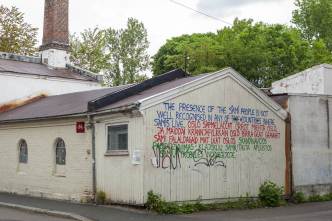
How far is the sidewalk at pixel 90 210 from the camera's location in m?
14.4

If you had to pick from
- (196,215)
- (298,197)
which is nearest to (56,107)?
(196,215)

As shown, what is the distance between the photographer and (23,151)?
71.7ft

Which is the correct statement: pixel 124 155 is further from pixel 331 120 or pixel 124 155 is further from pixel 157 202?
pixel 331 120

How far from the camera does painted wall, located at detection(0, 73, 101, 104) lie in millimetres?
25895

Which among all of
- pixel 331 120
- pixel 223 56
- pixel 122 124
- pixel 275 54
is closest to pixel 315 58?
pixel 275 54

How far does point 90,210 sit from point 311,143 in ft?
29.6

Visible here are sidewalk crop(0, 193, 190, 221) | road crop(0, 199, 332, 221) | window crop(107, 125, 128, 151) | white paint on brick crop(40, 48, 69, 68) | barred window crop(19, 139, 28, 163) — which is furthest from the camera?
white paint on brick crop(40, 48, 69, 68)

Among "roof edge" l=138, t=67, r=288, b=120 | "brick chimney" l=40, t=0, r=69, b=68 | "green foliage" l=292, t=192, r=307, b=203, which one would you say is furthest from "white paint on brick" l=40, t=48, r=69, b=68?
"green foliage" l=292, t=192, r=307, b=203

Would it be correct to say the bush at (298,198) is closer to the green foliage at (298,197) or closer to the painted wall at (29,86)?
the green foliage at (298,197)

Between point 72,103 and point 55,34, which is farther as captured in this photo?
point 55,34

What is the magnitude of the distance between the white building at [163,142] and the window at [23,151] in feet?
0.85

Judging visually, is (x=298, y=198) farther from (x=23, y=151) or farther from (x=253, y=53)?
(x=253, y=53)

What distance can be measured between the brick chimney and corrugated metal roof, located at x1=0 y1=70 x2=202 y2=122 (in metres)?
4.48

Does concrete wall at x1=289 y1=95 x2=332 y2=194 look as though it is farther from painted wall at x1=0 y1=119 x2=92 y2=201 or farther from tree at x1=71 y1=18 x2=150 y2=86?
tree at x1=71 y1=18 x2=150 y2=86
